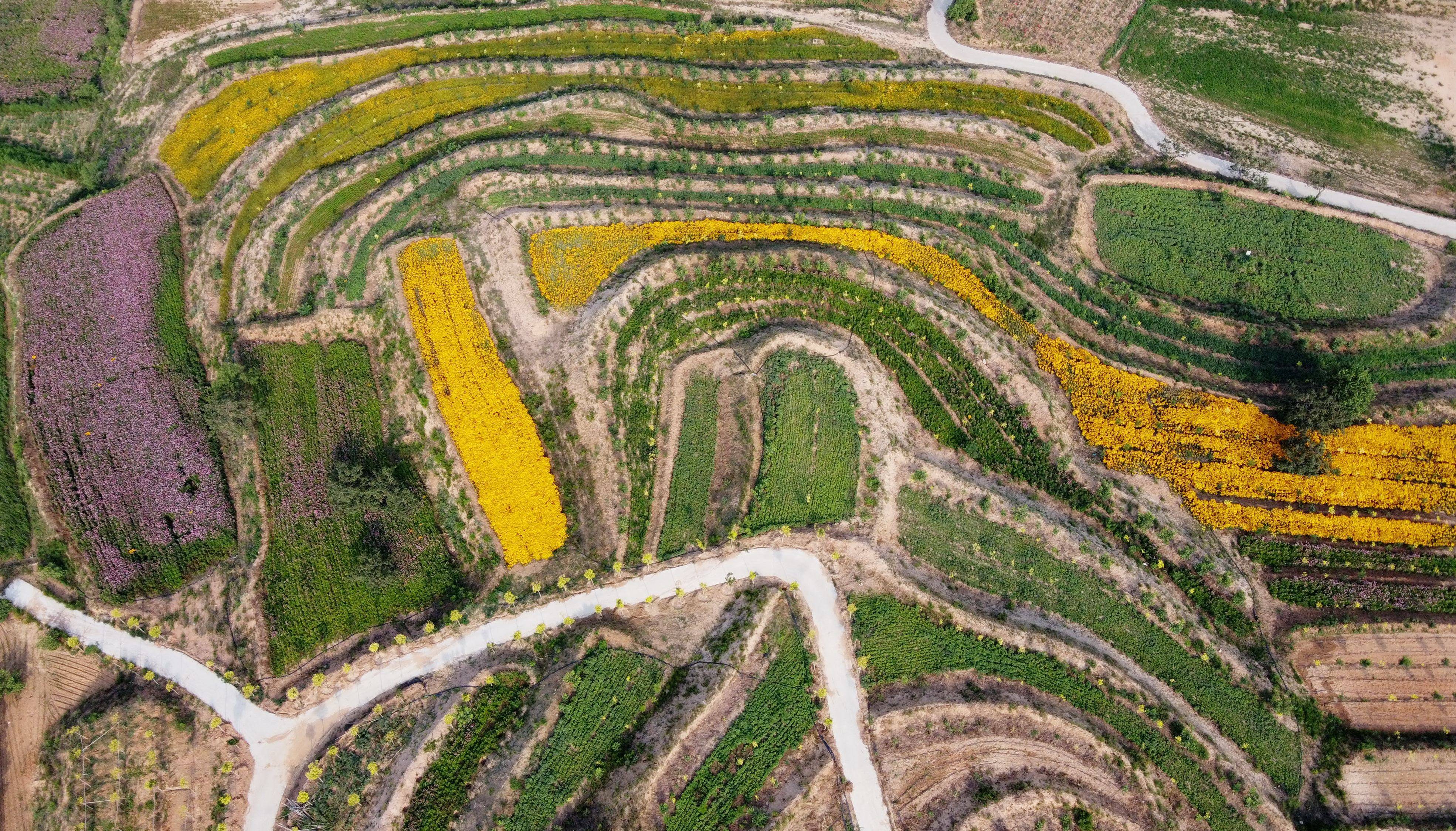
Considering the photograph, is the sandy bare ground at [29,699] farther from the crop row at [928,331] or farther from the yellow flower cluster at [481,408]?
the crop row at [928,331]

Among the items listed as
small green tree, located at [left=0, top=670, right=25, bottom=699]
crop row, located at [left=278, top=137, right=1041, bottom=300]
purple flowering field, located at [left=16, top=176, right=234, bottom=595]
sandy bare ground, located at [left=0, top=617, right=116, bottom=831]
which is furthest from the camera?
crop row, located at [left=278, top=137, right=1041, bottom=300]

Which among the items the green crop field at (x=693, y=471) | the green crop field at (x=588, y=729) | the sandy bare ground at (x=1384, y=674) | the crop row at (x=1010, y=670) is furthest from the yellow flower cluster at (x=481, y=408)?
the sandy bare ground at (x=1384, y=674)

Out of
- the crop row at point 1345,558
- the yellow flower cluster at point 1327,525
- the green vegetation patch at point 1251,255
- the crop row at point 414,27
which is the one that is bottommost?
the crop row at point 1345,558

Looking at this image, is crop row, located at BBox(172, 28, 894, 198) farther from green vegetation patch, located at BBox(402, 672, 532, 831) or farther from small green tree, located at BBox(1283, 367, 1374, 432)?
green vegetation patch, located at BBox(402, 672, 532, 831)

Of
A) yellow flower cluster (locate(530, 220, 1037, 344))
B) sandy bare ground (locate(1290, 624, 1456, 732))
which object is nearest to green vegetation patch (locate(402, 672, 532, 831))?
yellow flower cluster (locate(530, 220, 1037, 344))

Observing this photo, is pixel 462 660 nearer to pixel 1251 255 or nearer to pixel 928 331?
pixel 928 331

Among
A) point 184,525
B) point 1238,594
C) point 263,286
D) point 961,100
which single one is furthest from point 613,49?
point 1238,594

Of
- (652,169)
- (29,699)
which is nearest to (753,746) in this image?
(29,699)
